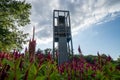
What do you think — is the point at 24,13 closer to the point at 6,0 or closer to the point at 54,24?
the point at 6,0

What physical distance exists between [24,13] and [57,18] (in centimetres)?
951

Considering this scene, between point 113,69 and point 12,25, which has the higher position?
point 12,25

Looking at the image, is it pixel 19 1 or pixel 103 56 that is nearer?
pixel 103 56

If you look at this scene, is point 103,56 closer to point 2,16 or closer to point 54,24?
point 2,16

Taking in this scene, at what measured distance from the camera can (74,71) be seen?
11.6 ft

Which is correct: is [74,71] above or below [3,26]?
below

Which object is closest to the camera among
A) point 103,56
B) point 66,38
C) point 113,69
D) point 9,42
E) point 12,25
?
point 113,69

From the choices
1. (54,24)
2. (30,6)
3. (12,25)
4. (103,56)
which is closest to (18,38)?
(12,25)

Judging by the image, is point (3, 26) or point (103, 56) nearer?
point (103, 56)

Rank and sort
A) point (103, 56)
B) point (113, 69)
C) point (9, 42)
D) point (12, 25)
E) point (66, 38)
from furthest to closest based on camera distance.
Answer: point (66, 38), point (12, 25), point (9, 42), point (103, 56), point (113, 69)

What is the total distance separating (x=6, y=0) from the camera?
27.0 m

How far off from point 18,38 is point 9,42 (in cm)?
217

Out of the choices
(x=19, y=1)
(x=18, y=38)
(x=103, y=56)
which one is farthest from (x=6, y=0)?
(x=103, y=56)

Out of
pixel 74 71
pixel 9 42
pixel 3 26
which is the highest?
pixel 3 26
